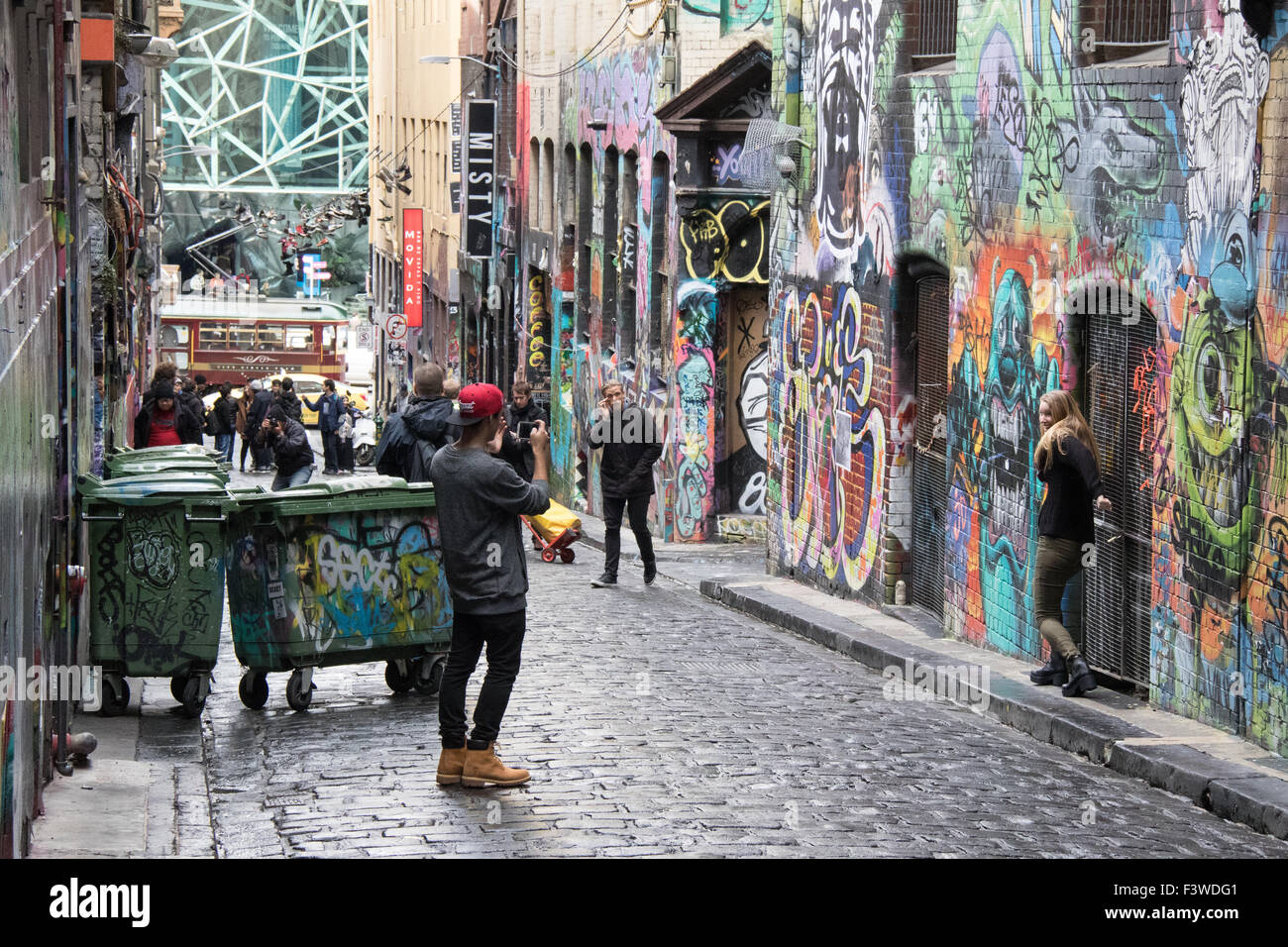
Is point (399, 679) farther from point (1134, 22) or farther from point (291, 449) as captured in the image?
point (291, 449)

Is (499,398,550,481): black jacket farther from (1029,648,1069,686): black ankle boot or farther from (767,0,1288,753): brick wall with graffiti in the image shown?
(1029,648,1069,686): black ankle boot

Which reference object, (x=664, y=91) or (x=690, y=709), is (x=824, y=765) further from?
(x=664, y=91)

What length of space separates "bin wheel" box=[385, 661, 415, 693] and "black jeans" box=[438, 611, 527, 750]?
2618 millimetres

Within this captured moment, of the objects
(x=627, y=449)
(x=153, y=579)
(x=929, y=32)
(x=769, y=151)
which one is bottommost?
(x=153, y=579)

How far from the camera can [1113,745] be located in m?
9.60

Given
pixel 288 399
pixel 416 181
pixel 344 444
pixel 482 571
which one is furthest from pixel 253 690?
pixel 416 181

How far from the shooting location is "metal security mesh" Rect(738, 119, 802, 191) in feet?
57.4

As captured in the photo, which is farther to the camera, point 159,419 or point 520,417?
point 520,417

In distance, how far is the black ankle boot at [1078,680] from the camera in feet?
35.1

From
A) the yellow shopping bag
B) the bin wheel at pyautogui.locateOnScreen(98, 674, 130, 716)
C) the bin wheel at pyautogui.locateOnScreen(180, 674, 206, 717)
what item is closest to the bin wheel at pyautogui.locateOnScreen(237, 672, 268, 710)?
the bin wheel at pyautogui.locateOnScreen(180, 674, 206, 717)

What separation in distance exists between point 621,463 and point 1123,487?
21.3ft

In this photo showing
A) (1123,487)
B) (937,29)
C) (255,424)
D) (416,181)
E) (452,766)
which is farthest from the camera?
(416,181)

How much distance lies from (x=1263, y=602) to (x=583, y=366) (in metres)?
21.1

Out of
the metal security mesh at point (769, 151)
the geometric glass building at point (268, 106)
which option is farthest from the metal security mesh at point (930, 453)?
the geometric glass building at point (268, 106)
